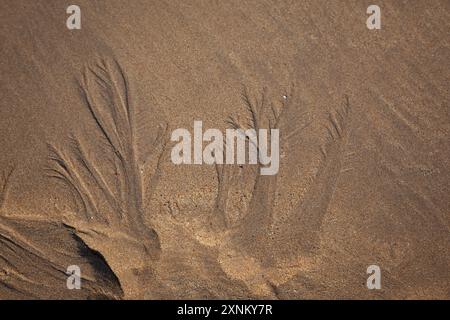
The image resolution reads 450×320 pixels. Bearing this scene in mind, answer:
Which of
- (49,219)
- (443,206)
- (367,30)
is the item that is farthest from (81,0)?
(443,206)

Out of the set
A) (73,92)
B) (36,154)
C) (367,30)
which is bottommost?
(36,154)

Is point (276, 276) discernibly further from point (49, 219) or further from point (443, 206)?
point (49, 219)

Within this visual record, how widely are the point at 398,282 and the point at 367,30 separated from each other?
2.07 metres

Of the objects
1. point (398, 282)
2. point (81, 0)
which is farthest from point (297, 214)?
point (81, 0)

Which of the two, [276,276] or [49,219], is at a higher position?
[49,219]

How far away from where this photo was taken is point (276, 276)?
2916 millimetres

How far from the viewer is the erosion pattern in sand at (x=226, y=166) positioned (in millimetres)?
2906

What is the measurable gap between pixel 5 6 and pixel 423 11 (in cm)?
345

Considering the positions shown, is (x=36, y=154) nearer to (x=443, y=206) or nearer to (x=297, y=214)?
(x=297, y=214)

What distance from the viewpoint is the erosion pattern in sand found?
2.91m

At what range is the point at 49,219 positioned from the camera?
291 cm

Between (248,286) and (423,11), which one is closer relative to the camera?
(248,286)

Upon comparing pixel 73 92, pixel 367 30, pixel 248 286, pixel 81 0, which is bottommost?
pixel 248 286

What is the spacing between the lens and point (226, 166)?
2992 millimetres
